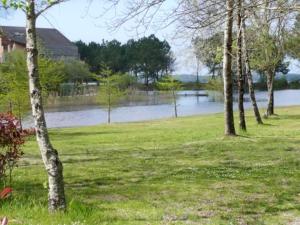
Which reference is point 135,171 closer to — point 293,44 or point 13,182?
point 13,182

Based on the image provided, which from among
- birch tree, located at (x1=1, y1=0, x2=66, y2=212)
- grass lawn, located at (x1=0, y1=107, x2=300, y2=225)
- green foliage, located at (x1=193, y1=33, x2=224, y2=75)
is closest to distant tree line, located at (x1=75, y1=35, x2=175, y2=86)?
green foliage, located at (x1=193, y1=33, x2=224, y2=75)

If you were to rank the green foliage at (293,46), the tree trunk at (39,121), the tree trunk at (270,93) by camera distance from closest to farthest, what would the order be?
the tree trunk at (39,121)
the tree trunk at (270,93)
the green foliage at (293,46)

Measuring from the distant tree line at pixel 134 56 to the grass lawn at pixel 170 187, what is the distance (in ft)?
373

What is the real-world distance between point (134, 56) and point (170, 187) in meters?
123

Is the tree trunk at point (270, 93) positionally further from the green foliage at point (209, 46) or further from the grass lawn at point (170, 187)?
the grass lawn at point (170, 187)

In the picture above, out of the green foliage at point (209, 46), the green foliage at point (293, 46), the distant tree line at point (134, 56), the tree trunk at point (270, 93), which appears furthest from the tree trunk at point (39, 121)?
the distant tree line at point (134, 56)

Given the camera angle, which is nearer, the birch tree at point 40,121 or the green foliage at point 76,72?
the birch tree at point 40,121

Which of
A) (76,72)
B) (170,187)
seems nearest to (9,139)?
(170,187)

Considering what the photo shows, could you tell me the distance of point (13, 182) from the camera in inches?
416

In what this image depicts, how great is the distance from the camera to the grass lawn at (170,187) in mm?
7480

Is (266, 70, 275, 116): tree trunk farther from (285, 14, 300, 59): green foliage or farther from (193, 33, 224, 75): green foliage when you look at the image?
(193, 33, 224, 75): green foliage

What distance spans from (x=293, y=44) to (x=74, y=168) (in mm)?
29288

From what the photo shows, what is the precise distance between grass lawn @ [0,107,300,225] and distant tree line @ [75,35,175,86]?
373 feet

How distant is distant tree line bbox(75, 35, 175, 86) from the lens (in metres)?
130
